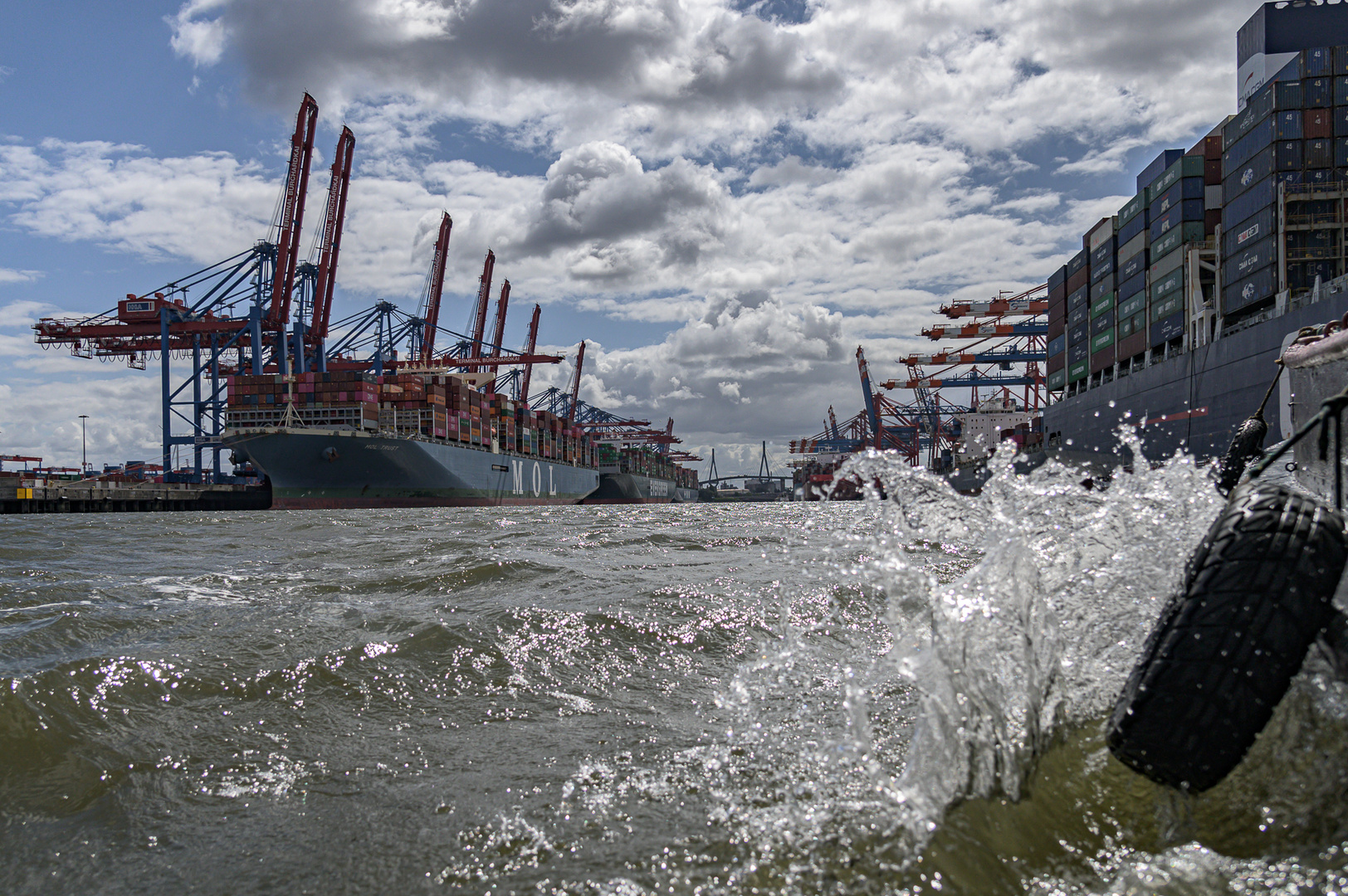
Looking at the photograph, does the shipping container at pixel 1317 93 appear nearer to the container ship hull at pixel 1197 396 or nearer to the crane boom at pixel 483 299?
the container ship hull at pixel 1197 396

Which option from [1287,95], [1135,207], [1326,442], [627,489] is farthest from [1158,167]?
[627,489]

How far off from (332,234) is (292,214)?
2960 mm

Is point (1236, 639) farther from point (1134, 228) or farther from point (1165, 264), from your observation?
point (1134, 228)

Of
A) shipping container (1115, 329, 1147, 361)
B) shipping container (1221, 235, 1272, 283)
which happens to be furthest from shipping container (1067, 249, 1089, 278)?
shipping container (1221, 235, 1272, 283)

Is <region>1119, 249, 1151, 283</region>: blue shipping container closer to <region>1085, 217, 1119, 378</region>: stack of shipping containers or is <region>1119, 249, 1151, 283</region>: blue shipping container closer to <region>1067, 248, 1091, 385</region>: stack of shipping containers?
<region>1085, 217, 1119, 378</region>: stack of shipping containers

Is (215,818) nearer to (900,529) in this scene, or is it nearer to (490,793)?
(490,793)

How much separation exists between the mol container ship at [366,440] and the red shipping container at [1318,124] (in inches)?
1507

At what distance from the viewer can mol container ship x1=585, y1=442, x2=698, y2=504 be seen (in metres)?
82.8

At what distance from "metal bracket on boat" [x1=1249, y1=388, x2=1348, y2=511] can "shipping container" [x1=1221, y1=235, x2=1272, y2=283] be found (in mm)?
28580

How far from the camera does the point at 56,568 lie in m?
8.05

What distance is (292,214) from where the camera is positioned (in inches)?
1736

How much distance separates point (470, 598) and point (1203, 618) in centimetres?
493

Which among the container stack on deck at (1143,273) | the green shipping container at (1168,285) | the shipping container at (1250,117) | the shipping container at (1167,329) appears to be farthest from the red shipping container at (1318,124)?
the shipping container at (1167,329)

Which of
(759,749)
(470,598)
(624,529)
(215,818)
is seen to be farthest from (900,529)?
(624,529)
